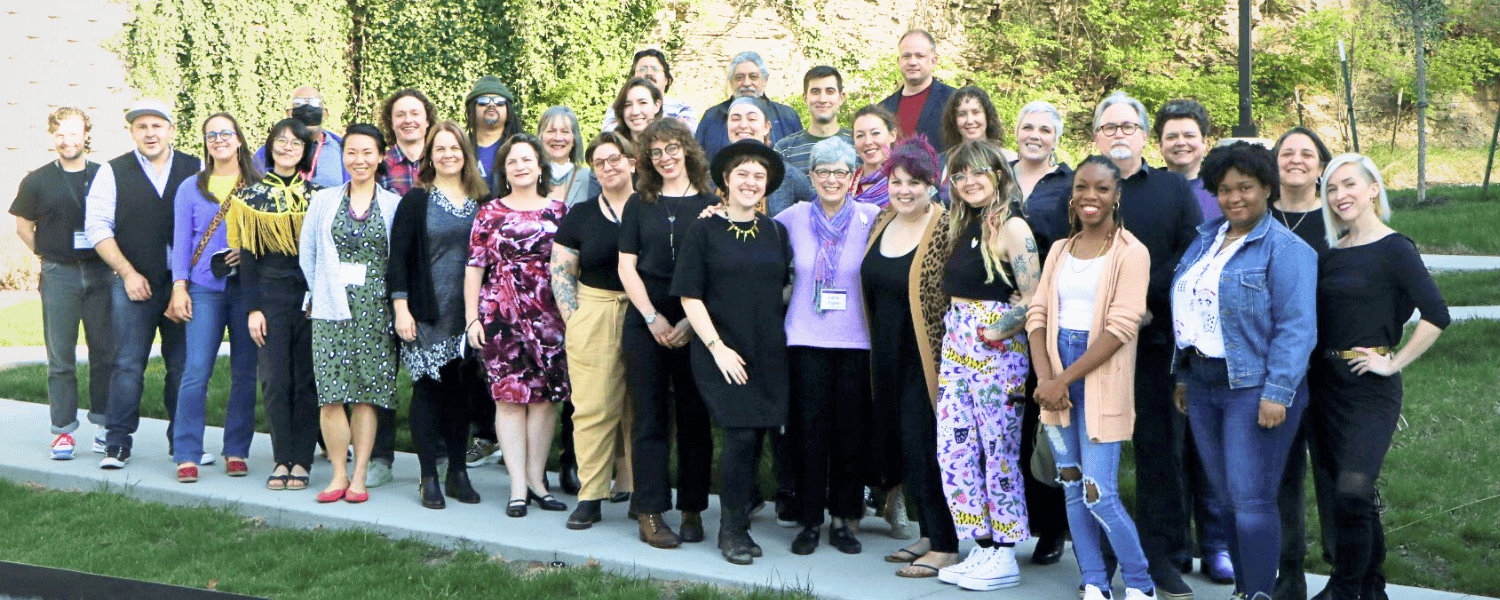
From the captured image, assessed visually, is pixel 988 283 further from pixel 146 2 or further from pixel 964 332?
pixel 146 2

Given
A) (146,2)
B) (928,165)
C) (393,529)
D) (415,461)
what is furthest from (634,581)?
(146,2)

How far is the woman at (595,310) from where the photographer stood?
660 centimetres

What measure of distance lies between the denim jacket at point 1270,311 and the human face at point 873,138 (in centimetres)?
209

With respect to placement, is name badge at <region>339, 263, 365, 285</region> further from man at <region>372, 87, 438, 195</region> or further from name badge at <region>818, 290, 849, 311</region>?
name badge at <region>818, 290, 849, 311</region>

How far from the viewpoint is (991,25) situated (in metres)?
26.1

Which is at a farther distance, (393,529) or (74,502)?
(74,502)

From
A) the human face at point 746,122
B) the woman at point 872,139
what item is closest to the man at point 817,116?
the human face at point 746,122

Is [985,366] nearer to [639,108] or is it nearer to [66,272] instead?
[639,108]

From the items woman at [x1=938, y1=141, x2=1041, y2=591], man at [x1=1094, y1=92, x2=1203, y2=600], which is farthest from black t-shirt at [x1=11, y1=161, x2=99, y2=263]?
man at [x1=1094, y1=92, x2=1203, y2=600]

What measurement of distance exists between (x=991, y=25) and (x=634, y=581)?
21.9 meters

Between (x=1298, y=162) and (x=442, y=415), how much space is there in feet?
14.3

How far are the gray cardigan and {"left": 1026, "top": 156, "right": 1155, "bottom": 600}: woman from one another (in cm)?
355

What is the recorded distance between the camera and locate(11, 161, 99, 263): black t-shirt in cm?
831

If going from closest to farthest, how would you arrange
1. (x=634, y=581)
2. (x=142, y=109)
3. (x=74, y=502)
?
(x=634, y=581), (x=74, y=502), (x=142, y=109)
